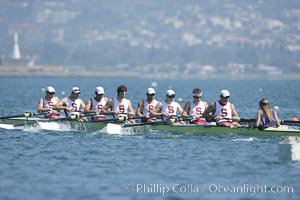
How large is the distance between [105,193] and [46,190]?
1.24 metres

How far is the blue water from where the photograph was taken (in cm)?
2033

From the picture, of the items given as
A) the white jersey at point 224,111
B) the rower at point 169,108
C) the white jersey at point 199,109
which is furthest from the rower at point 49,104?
the white jersey at point 224,111

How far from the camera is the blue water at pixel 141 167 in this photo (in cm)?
2033

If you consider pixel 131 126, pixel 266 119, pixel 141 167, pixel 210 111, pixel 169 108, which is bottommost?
pixel 141 167

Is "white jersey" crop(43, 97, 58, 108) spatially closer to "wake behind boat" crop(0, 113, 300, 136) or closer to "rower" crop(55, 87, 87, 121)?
"wake behind boat" crop(0, 113, 300, 136)

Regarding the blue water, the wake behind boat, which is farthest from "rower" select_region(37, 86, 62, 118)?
the blue water

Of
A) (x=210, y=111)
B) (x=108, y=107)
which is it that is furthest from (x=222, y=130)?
(x=108, y=107)

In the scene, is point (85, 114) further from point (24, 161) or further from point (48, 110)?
point (24, 161)

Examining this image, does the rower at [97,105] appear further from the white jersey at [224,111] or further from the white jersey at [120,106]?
the white jersey at [224,111]

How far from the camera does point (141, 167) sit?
23.3 meters

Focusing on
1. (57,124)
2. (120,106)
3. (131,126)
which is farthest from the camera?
(57,124)

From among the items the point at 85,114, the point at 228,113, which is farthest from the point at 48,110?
the point at 228,113

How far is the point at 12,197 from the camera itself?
20.0 m

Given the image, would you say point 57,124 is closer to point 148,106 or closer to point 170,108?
point 148,106
